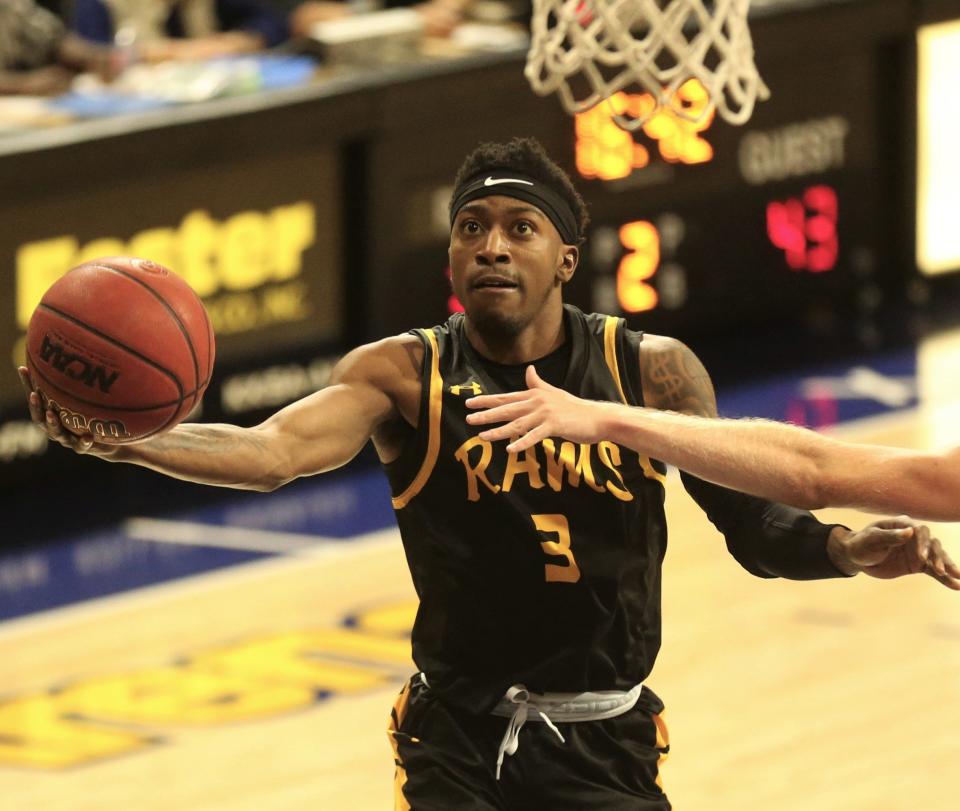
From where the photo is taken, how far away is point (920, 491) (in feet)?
14.6

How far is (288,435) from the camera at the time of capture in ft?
15.7

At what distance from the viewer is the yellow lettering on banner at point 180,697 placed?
8234mm

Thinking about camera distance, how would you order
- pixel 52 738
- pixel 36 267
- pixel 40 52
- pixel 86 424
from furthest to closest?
pixel 40 52
pixel 36 267
pixel 52 738
pixel 86 424

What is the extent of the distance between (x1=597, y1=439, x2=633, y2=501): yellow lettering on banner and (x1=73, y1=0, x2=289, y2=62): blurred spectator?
26.1ft

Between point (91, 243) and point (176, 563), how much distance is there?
5.49ft

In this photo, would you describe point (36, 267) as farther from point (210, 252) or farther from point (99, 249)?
point (210, 252)

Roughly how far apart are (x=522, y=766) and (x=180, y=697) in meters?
3.85

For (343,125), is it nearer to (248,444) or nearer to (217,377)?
(217,377)

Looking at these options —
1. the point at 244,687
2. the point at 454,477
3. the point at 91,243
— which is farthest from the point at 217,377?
the point at 454,477

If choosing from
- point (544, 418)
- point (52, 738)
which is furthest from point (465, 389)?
point (52, 738)

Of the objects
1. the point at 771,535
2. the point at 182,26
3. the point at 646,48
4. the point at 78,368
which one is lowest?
the point at 182,26

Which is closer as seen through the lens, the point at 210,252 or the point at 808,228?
the point at 210,252

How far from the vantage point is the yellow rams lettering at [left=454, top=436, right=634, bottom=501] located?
15.8 feet

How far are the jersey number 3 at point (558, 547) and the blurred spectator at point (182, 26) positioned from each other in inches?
316
